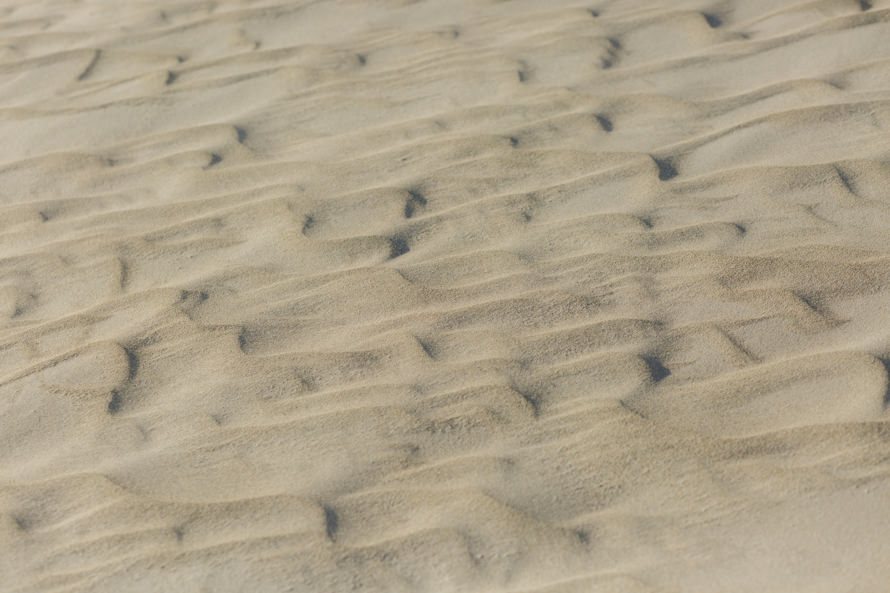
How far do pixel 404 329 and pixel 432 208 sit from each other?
0.47 meters

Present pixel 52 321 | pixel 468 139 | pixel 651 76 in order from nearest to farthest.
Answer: pixel 52 321 < pixel 468 139 < pixel 651 76

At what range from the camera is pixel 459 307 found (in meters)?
1.96

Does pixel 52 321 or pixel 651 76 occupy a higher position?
pixel 52 321

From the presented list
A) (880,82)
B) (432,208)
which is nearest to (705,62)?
(880,82)

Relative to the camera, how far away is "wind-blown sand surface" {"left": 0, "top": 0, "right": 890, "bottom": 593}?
4.79ft

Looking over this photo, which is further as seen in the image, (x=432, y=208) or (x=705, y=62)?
(x=705, y=62)

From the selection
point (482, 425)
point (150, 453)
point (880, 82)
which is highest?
point (150, 453)

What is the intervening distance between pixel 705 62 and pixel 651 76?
0.16 metres

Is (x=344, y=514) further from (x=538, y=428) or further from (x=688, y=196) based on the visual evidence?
(x=688, y=196)

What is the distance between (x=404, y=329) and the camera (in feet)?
6.28

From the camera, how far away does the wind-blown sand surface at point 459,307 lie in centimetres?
146

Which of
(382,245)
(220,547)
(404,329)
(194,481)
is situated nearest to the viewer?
(220,547)

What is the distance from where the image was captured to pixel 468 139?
8.30ft

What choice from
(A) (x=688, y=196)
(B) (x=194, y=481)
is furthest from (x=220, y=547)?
→ (A) (x=688, y=196)
